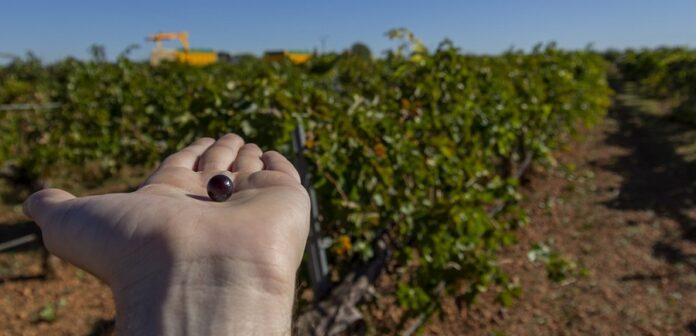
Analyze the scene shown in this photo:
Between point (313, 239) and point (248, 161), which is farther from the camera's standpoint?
point (313, 239)

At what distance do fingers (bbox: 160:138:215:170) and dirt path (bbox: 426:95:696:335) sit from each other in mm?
2285

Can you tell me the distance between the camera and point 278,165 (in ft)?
5.45

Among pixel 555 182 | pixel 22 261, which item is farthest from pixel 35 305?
pixel 555 182

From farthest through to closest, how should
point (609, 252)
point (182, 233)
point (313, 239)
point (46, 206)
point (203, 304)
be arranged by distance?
point (609, 252)
point (313, 239)
point (46, 206)
point (182, 233)
point (203, 304)

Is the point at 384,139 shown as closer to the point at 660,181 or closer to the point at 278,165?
the point at 278,165

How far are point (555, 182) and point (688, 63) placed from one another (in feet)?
42.2

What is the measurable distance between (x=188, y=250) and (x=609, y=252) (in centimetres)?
565

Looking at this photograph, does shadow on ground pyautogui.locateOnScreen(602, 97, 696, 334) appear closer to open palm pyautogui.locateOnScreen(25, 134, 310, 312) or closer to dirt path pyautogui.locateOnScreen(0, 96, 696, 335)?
dirt path pyautogui.locateOnScreen(0, 96, 696, 335)

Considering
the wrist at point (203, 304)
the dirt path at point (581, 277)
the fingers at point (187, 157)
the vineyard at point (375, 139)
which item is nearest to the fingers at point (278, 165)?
the fingers at point (187, 157)

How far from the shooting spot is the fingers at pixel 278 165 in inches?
63.7

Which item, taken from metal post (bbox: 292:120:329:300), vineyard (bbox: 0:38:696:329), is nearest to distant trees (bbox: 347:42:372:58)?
vineyard (bbox: 0:38:696:329)

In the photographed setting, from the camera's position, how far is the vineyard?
3178 mm

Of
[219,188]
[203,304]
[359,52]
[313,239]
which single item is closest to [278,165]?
[219,188]

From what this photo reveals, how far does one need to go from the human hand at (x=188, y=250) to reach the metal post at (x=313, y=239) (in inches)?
61.7
